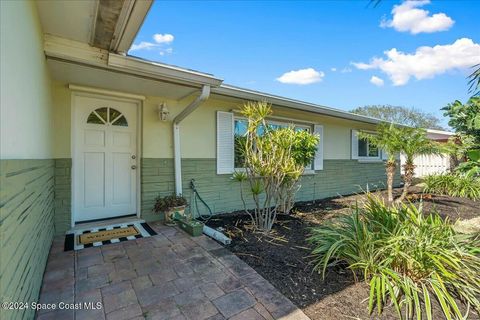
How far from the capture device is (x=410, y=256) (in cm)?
226

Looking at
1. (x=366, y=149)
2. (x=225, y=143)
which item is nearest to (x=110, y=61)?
(x=225, y=143)

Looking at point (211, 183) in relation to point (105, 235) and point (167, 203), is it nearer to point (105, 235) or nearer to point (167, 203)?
point (167, 203)

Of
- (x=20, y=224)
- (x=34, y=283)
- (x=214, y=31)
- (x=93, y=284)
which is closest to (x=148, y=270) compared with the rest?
(x=93, y=284)

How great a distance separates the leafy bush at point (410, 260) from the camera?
203 centimetres

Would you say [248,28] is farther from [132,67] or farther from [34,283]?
[34,283]

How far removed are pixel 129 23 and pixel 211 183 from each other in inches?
129

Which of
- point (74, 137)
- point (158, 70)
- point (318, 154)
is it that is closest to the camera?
point (158, 70)

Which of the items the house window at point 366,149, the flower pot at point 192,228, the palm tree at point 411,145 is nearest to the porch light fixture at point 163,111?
the flower pot at point 192,228

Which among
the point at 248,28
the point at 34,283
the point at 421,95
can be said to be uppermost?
the point at 248,28

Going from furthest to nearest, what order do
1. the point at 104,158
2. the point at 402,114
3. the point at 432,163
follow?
the point at 402,114, the point at 432,163, the point at 104,158

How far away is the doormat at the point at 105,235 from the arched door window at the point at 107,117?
1753mm

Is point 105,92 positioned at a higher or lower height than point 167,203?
higher

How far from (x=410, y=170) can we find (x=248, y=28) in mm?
5770

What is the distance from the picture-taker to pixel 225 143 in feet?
17.1
